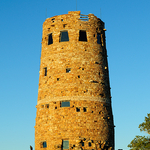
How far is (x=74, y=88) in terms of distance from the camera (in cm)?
3956

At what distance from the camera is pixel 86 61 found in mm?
41062

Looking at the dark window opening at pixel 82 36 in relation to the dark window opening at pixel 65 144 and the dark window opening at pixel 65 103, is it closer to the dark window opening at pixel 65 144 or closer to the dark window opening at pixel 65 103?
the dark window opening at pixel 65 103

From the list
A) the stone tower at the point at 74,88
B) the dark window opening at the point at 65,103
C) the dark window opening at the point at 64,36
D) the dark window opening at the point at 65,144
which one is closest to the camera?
the dark window opening at the point at 65,144

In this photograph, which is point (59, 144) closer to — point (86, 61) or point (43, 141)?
point (43, 141)

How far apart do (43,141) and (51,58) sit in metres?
11.1

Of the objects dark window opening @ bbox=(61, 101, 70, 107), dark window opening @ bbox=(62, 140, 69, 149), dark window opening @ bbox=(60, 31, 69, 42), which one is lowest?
dark window opening @ bbox=(62, 140, 69, 149)

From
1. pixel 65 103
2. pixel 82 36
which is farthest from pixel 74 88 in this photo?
pixel 82 36

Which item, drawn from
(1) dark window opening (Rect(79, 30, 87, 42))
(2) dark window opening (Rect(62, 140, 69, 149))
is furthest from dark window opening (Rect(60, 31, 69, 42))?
(2) dark window opening (Rect(62, 140, 69, 149))

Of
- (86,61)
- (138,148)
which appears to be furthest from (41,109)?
(138,148)

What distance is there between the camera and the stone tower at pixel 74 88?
38.3 metres

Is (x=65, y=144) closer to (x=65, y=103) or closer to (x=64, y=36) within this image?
(x=65, y=103)

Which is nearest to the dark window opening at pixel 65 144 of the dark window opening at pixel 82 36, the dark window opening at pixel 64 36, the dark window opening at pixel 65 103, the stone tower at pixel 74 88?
the stone tower at pixel 74 88

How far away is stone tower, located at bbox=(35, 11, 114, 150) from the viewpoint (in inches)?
1507

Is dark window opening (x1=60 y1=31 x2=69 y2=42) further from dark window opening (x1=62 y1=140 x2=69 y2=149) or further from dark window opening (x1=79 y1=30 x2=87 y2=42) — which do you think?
dark window opening (x1=62 y1=140 x2=69 y2=149)
